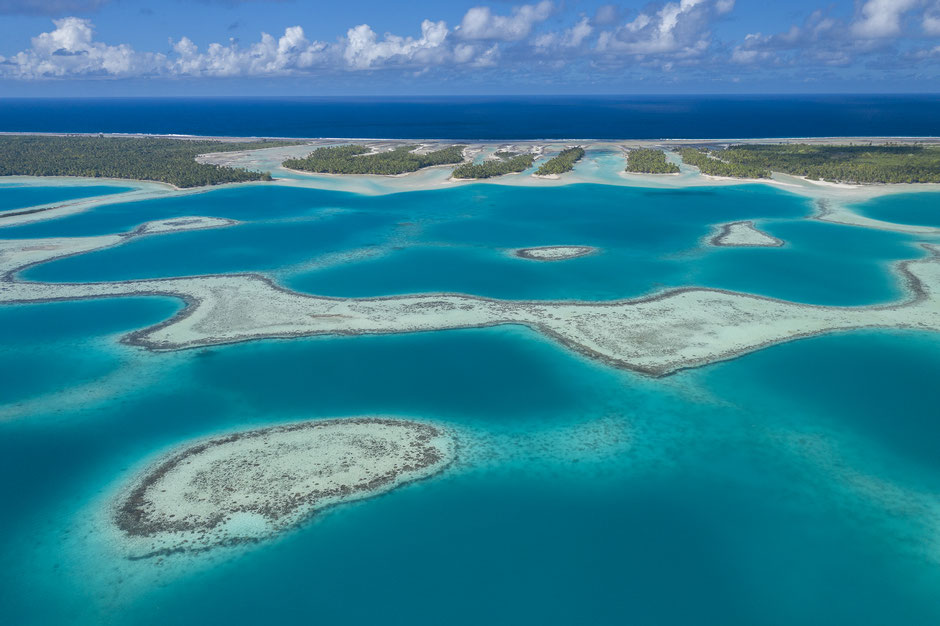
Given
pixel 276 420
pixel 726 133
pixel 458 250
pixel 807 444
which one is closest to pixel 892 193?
pixel 458 250

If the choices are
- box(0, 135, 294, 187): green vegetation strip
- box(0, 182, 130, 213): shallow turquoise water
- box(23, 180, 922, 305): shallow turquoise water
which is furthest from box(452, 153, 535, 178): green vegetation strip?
box(0, 182, 130, 213): shallow turquoise water

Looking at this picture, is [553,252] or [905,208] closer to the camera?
[553,252]

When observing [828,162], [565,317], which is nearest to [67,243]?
[565,317]

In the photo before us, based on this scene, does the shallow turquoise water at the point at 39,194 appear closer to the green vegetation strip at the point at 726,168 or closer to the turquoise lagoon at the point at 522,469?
the turquoise lagoon at the point at 522,469

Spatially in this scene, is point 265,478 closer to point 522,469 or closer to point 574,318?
point 522,469

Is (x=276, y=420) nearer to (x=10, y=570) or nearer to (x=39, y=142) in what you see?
(x=10, y=570)

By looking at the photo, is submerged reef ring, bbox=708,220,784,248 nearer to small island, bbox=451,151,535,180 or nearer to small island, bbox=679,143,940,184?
small island, bbox=679,143,940,184

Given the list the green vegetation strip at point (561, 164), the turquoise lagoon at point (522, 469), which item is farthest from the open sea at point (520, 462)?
the green vegetation strip at point (561, 164)
